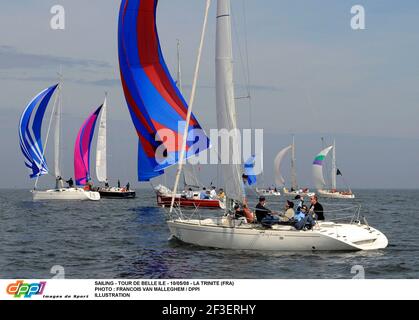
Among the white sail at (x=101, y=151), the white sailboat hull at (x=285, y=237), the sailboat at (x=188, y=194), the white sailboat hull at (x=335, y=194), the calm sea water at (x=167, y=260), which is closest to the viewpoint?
the calm sea water at (x=167, y=260)

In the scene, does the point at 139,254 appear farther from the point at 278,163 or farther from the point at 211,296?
the point at 278,163

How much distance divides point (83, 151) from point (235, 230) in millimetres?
49539

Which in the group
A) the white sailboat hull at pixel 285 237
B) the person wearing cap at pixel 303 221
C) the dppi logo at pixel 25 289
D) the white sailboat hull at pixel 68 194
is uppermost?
the dppi logo at pixel 25 289

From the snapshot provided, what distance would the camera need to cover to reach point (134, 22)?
28453mm

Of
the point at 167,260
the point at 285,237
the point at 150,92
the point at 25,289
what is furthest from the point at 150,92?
the point at 25,289

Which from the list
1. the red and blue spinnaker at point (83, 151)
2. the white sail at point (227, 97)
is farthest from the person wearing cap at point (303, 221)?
the red and blue spinnaker at point (83, 151)

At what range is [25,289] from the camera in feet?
28.0

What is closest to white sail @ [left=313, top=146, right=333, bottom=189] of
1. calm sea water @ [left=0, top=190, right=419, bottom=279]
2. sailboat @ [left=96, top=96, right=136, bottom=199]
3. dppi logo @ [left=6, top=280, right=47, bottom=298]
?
sailboat @ [left=96, top=96, right=136, bottom=199]

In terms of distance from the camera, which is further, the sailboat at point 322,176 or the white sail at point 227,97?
the sailboat at point 322,176

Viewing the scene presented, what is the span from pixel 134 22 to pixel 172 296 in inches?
891

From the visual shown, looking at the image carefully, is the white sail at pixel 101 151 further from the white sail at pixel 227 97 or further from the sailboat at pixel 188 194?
the white sail at pixel 227 97

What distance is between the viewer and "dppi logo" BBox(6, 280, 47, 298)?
8.34 meters

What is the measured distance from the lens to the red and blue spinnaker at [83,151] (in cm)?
6688

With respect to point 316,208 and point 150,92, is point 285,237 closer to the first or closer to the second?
point 316,208
